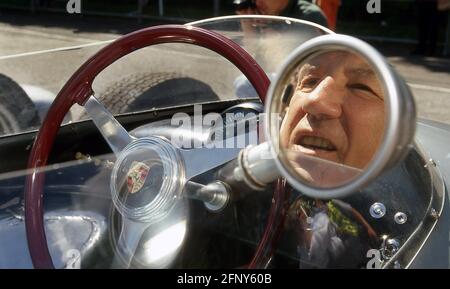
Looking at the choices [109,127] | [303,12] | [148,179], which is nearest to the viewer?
[148,179]

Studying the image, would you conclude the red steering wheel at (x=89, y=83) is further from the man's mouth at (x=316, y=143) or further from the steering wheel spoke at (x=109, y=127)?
the man's mouth at (x=316, y=143)

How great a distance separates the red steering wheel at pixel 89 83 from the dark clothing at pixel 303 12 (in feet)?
6.32

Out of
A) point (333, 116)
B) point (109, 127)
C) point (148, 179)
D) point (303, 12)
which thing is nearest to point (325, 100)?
point (333, 116)

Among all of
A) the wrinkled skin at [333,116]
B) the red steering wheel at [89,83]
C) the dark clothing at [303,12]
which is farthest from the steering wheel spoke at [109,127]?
the dark clothing at [303,12]

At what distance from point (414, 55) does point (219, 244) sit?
7.25 metres

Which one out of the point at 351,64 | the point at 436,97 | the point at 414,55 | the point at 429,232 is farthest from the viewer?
the point at 414,55

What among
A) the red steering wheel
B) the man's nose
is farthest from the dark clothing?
the man's nose

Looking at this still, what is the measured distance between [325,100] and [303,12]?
95.1 inches

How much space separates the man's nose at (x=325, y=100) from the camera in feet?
3.55

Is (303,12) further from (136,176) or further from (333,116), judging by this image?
(333,116)

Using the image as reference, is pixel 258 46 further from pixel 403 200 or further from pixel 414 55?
pixel 414 55

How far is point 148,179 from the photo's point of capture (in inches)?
53.6

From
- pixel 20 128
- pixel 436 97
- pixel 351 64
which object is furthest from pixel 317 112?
pixel 436 97

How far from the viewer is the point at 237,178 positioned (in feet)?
4.10
